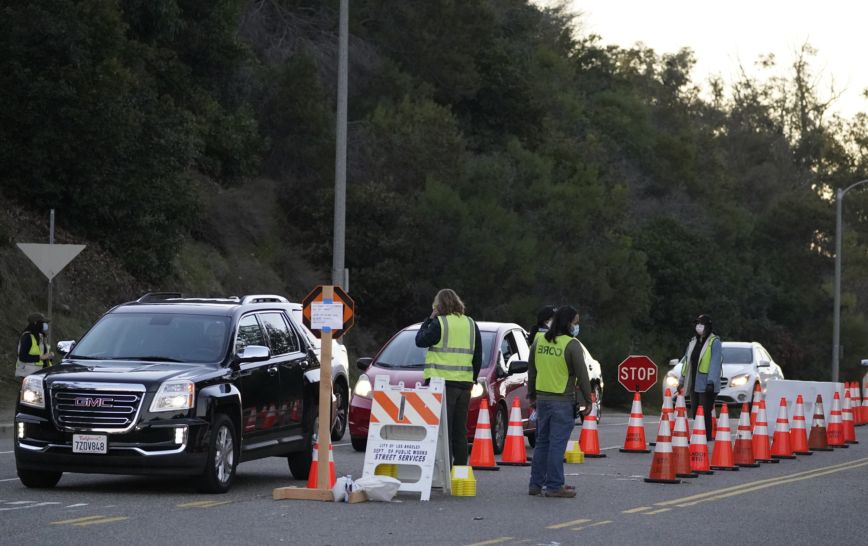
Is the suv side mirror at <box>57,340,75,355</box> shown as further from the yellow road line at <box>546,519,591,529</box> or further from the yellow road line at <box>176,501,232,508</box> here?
the yellow road line at <box>546,519,591,529</box>

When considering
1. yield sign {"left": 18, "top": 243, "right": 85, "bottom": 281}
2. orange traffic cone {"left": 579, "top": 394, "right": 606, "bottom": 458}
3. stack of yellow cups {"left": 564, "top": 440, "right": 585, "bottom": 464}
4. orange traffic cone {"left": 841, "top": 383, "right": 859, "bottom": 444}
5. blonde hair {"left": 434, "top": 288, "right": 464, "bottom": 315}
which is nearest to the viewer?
blonde hair {"left": 434, "top": 288, "right": 464, "bottom": 315}

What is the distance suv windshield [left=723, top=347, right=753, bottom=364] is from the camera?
3335cm

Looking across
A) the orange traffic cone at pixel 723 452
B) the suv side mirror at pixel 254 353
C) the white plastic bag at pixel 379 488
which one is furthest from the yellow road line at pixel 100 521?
the orange traffic cone at pixel 723 452

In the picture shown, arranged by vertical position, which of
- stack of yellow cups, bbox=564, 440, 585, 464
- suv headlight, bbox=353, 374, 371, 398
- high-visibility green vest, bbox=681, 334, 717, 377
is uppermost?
high-visibility green vest, bbox=681, 334, 717, 377

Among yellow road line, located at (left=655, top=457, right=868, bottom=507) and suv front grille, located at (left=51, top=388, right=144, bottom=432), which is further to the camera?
yellow road line, located at (left=655, top=457, right=868, bottom=507)

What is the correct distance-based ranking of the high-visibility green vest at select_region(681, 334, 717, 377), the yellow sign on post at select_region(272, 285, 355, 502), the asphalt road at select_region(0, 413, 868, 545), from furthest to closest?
the high-visibility green vest at select_region(681, 334, 717, 377), the yellow sign on post at select_region(272, 285, 355, 502), the asphalt road at select_region(0, 413, 868, 545)

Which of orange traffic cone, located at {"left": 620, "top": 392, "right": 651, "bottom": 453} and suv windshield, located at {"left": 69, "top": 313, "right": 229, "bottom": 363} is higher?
suv windshield, located at {"left": 69, "top": 313, "right": 229, "bottom": 363}

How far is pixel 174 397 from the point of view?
45.9 ft

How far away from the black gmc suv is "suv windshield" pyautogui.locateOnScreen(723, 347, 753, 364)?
60.4 ft

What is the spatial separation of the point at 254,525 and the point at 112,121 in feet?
67.6

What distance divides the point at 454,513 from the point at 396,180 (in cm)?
3526

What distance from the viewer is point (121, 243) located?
34031 mm

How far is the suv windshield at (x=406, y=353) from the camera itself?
20453 millimetres

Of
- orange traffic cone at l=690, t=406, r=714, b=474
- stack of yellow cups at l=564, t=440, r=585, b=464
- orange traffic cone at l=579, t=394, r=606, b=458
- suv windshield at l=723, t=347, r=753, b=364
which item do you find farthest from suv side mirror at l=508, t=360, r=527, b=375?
suv windshield at l=723, t=347, r=753, b=364
